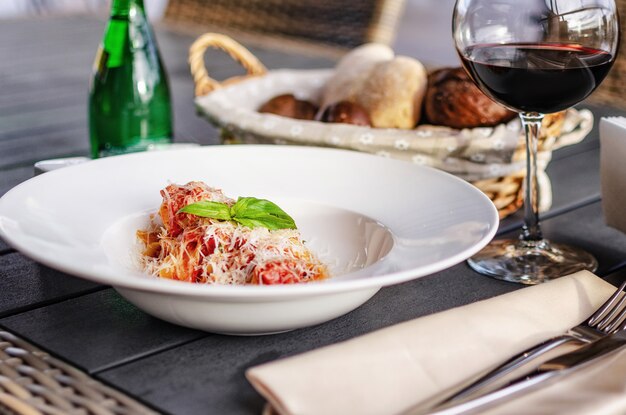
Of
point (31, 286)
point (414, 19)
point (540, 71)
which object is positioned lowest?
point (414, 19)

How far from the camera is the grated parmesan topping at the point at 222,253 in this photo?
0.75 m

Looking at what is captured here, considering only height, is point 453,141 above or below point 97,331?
above

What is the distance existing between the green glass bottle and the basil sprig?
44cm

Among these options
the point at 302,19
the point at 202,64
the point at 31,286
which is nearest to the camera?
the point at 31,286

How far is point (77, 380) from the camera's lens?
65 cm

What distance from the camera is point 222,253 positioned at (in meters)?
0.78

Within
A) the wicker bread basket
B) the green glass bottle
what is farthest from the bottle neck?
the wicker bread basket

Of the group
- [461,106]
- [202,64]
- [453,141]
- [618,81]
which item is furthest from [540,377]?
[618,81]

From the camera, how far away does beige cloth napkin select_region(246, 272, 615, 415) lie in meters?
0.58

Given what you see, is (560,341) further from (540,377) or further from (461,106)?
(461,106)

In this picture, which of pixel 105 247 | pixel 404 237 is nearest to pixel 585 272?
pixel 404 237

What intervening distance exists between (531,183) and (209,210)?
0.38m

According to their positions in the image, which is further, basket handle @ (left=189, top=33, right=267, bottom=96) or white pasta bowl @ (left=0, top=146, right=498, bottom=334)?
basket handle @ (left=189, top=33, right=267, bottom=96)

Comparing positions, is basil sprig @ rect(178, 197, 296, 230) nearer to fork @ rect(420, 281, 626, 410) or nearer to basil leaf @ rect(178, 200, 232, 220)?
basil leaf @ rect(178, 200, 232, 220)
